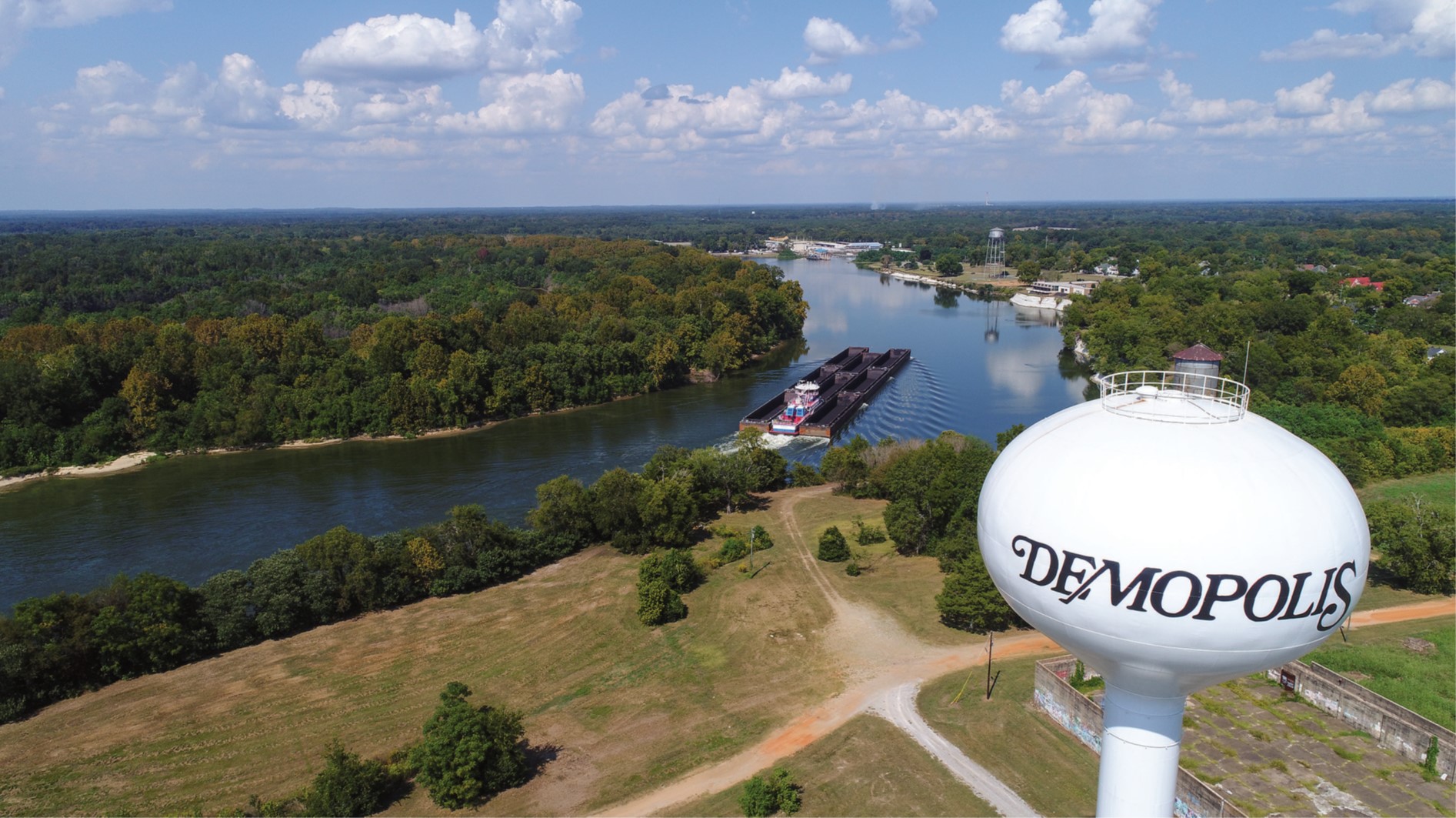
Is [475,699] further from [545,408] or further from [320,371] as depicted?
[320,371]

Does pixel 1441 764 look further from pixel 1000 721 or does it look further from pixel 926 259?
pixel 926 259

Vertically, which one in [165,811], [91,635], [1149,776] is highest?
[1149,776]

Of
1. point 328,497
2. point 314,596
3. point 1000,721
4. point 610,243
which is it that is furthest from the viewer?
point 610,243

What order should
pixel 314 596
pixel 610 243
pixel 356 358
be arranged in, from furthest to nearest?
pixel 610 243 → pixel 356 358 → pixel 314 596

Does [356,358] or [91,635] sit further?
[356,358]

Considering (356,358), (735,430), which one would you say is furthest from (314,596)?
(356,358)

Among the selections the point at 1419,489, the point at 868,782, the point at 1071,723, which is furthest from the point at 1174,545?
the point at 1419,489

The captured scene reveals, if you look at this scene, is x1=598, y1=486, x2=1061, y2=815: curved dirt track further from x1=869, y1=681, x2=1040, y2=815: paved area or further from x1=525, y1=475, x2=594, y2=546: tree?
x1=525, y1=475, x2=594, y2=546: tree
